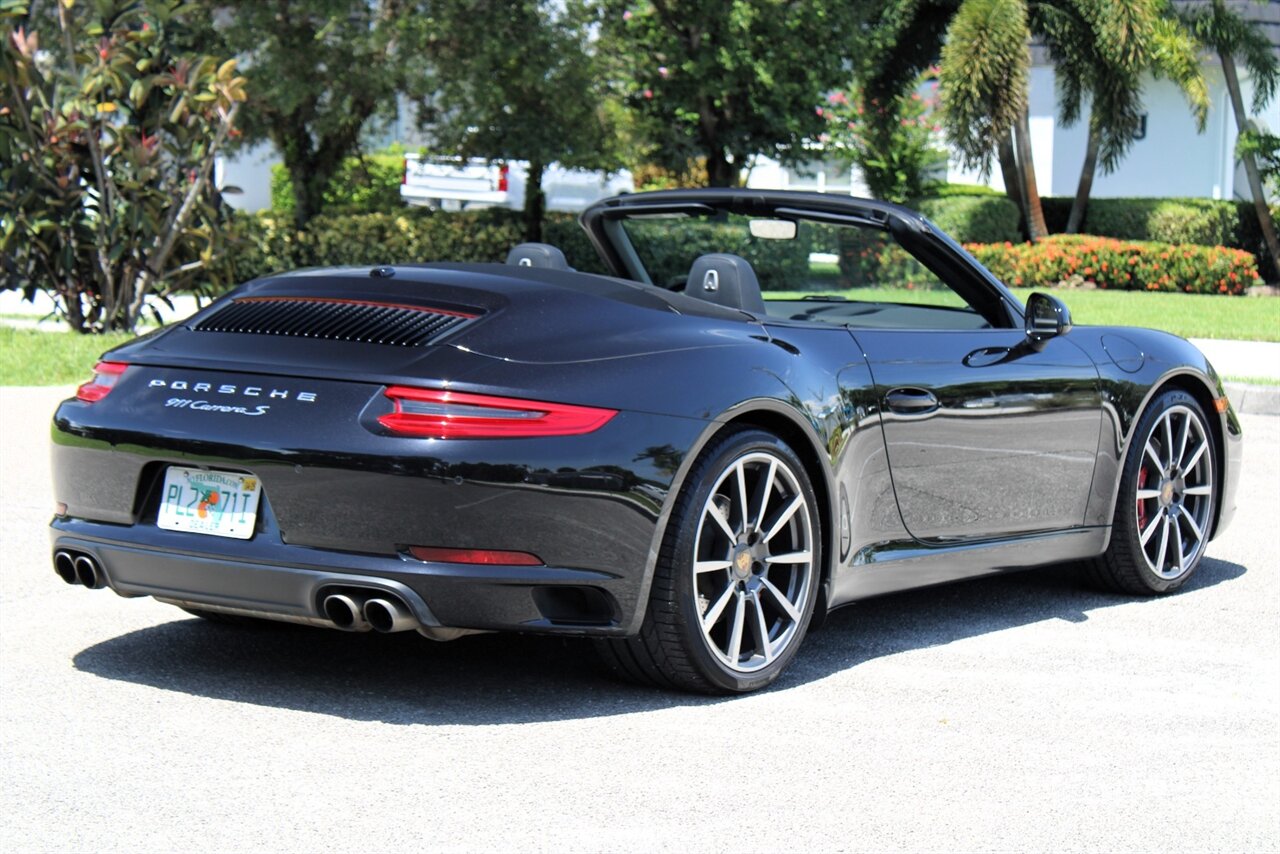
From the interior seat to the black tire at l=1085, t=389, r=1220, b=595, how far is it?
68.3 inches

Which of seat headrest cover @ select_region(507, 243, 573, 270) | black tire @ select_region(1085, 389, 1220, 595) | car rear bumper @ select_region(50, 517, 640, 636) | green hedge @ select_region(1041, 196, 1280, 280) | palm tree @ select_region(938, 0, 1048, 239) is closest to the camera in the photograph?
car rear bumper @ select_region(50, 517, 640, 636)

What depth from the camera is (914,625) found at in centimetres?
624

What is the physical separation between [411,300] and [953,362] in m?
1.81

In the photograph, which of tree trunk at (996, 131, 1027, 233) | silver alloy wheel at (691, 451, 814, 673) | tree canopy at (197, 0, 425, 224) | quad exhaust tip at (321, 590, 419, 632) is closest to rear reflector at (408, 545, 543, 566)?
quad exhaust tip at (321, 590, 419, 632)

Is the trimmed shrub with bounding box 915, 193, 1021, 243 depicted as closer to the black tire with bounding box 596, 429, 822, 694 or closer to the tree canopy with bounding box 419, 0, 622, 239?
the tree canopy with bounding box 419, 0, 622, 239

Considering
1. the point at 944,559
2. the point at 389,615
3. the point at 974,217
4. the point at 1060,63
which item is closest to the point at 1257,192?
the point at 1060,63

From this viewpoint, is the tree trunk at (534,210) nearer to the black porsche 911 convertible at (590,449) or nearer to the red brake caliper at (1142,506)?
the red brake caliper at (1142,506)

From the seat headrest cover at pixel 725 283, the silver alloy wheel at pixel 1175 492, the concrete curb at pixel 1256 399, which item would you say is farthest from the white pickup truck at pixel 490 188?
the seat headrest cover at pixel 725 283

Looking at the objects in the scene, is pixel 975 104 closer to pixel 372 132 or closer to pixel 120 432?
pixel 372 132

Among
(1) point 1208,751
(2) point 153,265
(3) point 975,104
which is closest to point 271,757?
(1) point 1208,751

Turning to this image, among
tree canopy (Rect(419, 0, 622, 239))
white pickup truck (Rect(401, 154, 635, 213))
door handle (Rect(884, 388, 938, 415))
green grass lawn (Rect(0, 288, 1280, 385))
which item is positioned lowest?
green grass lawn (Rect(0, 288, 1280, 385))

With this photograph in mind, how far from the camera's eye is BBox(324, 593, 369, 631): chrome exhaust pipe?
459cm

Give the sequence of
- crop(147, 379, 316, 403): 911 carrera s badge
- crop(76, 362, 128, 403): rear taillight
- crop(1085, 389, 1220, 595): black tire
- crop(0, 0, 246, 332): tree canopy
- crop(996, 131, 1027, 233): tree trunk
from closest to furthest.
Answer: crop(147, 379, 316, 403): 911 carrera s badge, crop(76, 362, 128, 403): rear taillight, crop(1085, 389, 1220, 595): black tire, crop(0, 0, 246, 332): tree canopy, crop(996, 131, 1027, 233): tree trunk

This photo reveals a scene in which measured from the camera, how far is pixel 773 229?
6293 mm
